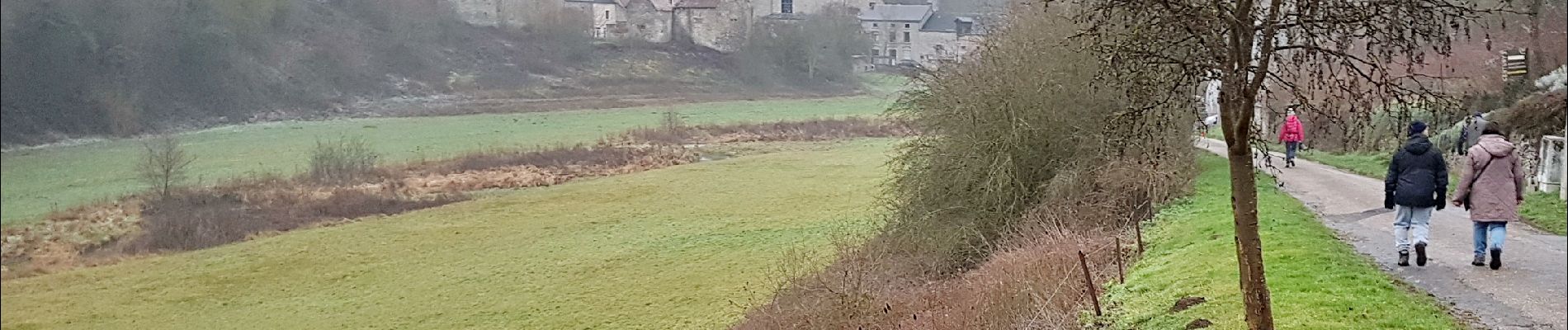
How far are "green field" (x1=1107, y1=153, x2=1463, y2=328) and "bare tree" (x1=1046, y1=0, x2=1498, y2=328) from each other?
1004mm

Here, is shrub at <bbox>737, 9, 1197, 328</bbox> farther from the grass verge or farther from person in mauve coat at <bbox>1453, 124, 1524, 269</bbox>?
person in mauve coat at <bbox>1453, 124, 1524, 269</bbox>

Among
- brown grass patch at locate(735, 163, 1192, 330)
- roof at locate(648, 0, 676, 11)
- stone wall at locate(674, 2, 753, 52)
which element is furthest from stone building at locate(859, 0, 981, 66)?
brown grass patch at locate(735, 163, 1192, 330)

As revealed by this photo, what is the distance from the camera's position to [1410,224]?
6004 mm

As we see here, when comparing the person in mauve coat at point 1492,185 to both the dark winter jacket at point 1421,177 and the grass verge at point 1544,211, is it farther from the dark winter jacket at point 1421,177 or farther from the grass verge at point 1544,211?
the grass verge at point 1544,211

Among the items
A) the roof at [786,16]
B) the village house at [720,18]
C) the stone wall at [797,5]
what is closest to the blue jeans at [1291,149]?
the village house at [720,18]

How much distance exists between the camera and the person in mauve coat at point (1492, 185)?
17.8 ft

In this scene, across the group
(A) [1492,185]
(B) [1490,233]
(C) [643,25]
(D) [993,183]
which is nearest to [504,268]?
(D) [993,183]

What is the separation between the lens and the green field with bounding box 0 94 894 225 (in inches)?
175

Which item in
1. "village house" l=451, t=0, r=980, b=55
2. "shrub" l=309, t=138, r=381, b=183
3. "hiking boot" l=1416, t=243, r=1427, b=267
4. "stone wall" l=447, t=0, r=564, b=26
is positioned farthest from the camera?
"village house" l=451, t=0, r=980, b=55

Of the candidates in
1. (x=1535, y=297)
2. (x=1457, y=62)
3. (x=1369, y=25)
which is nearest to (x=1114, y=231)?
(x=1457, y=62)

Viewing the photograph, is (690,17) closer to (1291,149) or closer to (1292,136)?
(1291,149)

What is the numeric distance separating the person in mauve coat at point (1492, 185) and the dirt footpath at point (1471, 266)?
0.28 meters

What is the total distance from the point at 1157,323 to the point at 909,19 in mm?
39806

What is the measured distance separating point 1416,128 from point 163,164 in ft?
31.0
